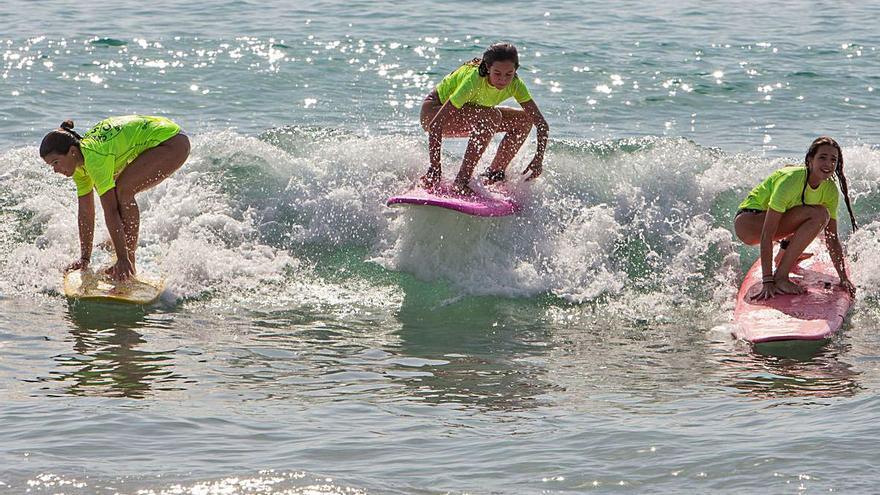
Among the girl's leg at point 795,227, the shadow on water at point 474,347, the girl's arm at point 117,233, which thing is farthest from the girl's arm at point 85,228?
the girl's leg at point 795,227

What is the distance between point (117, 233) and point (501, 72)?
2759mm

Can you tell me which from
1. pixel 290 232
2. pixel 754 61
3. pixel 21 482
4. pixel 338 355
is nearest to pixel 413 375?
pixel 338 355

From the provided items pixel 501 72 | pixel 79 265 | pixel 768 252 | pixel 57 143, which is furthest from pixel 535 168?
pixel 57 143

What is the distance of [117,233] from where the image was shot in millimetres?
7742

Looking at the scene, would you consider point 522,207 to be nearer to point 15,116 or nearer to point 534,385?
point 534,385

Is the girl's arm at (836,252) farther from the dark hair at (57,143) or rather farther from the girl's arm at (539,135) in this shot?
the dark hair at (57,143)

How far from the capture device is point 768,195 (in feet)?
26.0

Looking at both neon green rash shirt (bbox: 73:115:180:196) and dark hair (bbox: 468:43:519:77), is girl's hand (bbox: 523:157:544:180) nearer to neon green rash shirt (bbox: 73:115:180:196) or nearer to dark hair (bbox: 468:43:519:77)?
dark hair (bbox: 468:43:519:77)

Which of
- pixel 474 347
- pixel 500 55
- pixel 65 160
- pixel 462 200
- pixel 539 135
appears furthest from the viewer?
pixel 539 135

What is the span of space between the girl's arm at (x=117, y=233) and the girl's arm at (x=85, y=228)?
9.8 inches

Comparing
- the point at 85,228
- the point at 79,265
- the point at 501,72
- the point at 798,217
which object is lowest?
the point at 79,265

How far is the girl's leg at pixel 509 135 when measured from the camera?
8.96 meters

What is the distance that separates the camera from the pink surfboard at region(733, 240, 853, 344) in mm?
7082

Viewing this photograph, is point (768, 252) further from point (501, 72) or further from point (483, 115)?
point (483, 115)
